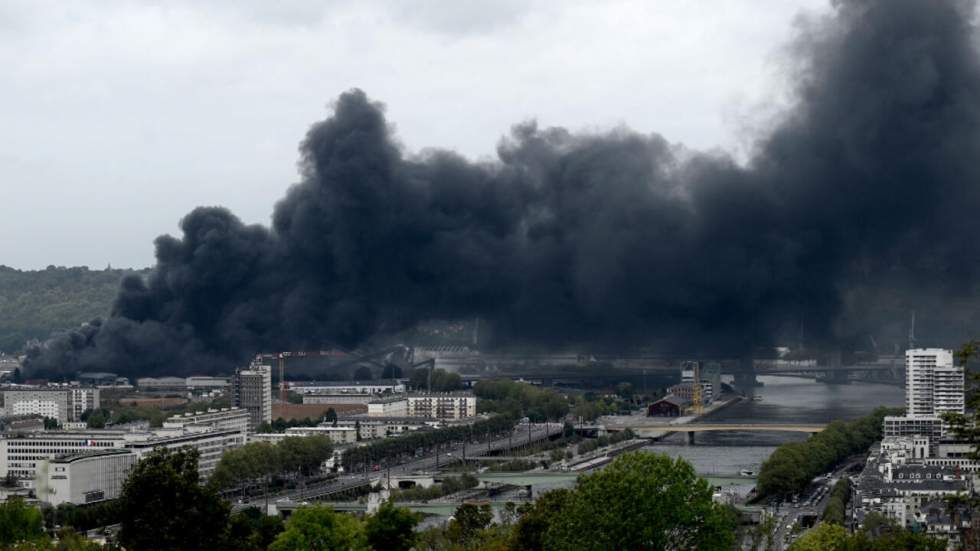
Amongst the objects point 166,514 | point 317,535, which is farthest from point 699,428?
point 166,514

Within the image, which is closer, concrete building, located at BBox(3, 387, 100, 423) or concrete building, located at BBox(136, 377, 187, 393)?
concrete building, located at BBox(3, 387, 100, 423)

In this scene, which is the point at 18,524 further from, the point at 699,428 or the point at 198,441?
the point at 699,428

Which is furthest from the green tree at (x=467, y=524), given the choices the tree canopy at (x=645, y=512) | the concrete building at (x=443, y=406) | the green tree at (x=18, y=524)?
the concrete building at (x=443, y=406)

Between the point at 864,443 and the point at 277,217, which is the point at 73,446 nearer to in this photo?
the point at 864,443

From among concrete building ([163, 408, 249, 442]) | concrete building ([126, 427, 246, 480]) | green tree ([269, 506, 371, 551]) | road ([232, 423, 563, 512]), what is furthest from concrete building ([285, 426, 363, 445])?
green tree ([269, 506, 371, 551])

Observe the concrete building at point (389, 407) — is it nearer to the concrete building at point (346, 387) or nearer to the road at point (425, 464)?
the concrete building at point (346, 387)

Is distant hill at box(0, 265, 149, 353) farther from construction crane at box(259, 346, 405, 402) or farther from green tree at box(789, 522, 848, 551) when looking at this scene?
green tree at box(789, 522, 848, 551)
